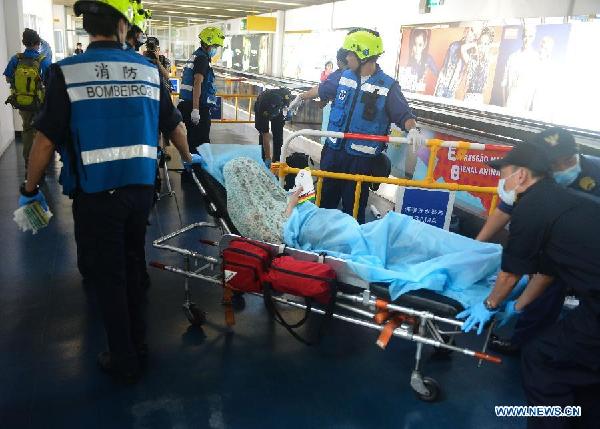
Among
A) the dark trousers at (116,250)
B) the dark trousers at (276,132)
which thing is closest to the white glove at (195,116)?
the dark trousers at (276,132)

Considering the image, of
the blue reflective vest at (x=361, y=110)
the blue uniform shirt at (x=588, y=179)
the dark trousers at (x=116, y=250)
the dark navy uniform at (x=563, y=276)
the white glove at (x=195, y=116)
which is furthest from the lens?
the white glove at (x=195, y=116)

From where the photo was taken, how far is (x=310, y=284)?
2414 millimetres

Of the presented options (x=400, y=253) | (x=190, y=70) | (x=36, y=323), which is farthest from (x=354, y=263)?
(x=190, y=70)

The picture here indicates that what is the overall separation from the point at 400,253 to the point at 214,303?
1429 mm

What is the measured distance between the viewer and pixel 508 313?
2209 mm

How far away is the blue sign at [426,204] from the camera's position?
3877mm

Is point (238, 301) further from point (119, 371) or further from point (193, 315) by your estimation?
point (119, 371)

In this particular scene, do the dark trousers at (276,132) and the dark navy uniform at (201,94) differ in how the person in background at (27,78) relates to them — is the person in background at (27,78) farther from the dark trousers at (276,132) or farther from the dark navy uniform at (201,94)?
the dark trousers at (276,132)

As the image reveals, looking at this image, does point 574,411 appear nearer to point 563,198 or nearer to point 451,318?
point 451,318

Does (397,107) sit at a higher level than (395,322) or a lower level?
higher

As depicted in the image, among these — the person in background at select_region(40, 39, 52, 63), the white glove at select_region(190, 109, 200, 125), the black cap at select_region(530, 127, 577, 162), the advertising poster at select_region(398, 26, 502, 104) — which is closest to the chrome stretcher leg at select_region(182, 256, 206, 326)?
the black cap at select_region(530, 127, 577, 162)

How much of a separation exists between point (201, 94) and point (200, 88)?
13 cm

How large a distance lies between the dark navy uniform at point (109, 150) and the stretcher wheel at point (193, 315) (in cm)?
57

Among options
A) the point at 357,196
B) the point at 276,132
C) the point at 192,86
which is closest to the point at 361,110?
the point at 357,196
